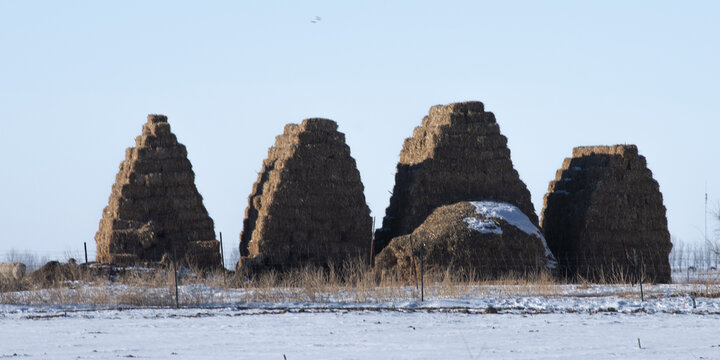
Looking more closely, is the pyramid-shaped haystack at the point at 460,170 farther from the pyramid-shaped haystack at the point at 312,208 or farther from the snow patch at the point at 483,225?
the snow patch at the point at 483,225

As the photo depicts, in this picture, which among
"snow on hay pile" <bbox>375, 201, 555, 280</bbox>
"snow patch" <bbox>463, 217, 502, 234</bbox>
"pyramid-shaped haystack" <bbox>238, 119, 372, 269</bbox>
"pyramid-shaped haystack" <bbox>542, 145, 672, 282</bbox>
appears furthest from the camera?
"pyramid-shaped haystack" <bbox>238, 119, 372, 269</bbox>

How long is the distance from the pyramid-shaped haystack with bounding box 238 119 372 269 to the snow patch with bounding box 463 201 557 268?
4249mm

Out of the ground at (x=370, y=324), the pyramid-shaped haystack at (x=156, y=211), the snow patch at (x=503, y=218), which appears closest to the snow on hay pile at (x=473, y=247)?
the snow patch at (x=503, y=218)

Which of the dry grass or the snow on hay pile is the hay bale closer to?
the dry grass

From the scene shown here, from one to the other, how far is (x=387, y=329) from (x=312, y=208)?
17491mm

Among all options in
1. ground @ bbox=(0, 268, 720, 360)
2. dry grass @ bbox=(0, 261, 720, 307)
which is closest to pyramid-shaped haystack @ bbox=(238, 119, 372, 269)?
dry grass @ bbox=(0, 261, 720, 307)

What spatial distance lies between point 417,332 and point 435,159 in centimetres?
1833

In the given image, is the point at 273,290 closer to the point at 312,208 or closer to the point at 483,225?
the point at 483,225

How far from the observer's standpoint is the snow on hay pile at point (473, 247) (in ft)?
111

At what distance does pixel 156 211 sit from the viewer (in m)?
38.6

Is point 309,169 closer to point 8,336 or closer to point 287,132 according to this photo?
point 287,132

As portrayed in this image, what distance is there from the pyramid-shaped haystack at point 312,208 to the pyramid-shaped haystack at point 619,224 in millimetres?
6846

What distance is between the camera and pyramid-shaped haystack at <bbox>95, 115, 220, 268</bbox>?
38.1m

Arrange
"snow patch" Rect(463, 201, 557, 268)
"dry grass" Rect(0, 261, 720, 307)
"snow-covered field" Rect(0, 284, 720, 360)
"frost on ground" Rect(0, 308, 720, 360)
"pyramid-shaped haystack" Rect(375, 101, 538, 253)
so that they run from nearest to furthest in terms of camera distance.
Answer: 1. "frost on ground" Rect(0, 308, 720, 360)
2. "snow-covered field" Rect(0, 284, 720, 360)
3. "dry grass" Rect(0, 261, 720, 307)
4. "snow patch" Rect(463, 201, 557, 268)
5. "pyramid-shaped haystack" Rect(375, 101, 538, 253)
